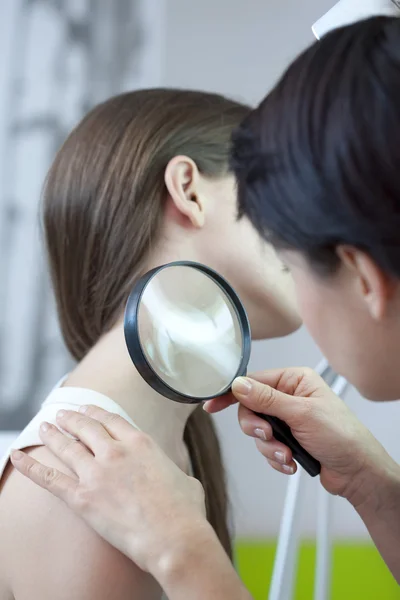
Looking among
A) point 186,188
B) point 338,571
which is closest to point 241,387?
point 186,188

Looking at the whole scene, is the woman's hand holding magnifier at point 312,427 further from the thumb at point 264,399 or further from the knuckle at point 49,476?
the knuckle at point 49,476

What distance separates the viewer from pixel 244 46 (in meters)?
1.58

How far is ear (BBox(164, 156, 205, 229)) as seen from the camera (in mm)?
1003

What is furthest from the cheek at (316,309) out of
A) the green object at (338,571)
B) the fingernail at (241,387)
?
the green object at (338,571)

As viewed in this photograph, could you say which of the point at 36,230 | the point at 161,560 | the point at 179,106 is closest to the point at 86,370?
the point at 161,560

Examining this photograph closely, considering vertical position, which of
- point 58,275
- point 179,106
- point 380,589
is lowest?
point 380,589

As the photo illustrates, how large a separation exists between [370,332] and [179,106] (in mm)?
557

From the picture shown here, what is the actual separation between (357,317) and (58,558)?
45 centimetres

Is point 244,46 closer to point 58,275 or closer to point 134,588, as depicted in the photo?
point 58,275

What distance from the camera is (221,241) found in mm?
1028

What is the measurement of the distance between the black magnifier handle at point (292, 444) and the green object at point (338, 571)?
77cm

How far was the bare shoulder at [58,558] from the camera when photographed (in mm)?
761

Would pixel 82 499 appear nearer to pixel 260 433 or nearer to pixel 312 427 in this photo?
pixel 260 433

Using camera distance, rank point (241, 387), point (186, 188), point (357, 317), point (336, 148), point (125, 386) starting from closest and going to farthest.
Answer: point (336, 148) < point (357, 317) < point (241, 387) < point (125, 386) < point (186, 188)
